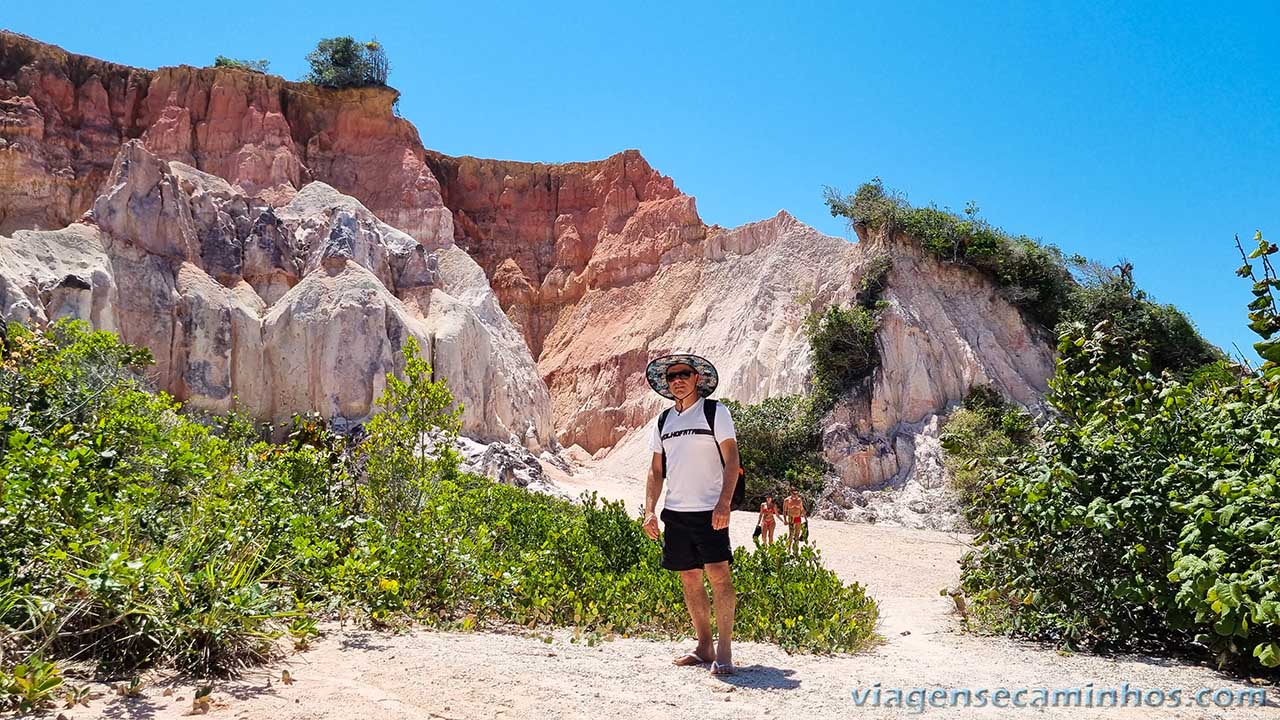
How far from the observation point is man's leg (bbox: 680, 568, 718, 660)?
4.56 metres

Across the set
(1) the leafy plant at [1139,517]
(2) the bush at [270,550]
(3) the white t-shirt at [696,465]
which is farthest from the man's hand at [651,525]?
(1) the leafy plant at [1139,517]

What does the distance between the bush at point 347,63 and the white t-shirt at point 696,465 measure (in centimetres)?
4365

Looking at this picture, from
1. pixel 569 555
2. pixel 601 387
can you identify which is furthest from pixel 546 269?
pixel 569 555

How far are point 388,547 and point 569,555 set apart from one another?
218 cm

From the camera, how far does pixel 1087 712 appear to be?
3719 millimetres

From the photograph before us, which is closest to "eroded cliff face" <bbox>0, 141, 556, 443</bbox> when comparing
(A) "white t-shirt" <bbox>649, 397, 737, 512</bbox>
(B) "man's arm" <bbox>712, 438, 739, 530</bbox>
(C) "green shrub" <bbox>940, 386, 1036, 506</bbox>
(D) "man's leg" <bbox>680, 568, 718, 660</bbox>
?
(C) "green shrub" <bbox>940, 386, 1036, 506</bbox>

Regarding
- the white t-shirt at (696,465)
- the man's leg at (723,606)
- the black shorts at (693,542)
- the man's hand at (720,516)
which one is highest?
the white t-shirt at (696,465)

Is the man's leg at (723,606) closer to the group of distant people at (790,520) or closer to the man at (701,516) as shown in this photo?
the man at (701,516)

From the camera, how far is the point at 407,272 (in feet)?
99.6

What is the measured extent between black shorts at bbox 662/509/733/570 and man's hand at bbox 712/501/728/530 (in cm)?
10

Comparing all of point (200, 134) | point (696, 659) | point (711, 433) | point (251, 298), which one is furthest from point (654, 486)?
point (200, 134)

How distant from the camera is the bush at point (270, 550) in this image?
3592 mm

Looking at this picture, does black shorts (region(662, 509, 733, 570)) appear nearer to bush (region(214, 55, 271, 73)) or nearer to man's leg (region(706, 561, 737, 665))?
man's leg (region(706, 561, 737, 665))

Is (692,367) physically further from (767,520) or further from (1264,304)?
(767,520)
